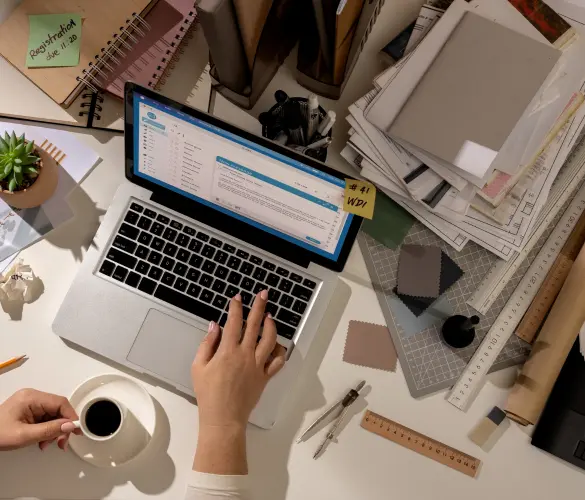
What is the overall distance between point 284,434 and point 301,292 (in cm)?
24

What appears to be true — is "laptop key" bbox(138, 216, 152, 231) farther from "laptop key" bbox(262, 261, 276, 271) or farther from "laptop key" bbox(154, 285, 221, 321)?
"laptop key" bbox(262, 261, 276, 271)

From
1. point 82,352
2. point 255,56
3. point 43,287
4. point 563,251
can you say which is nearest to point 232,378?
point 82,352

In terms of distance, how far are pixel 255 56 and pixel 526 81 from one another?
456 millimetres

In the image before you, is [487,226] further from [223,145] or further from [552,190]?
[223,145]

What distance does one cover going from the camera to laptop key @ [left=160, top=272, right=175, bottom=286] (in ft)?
3.26

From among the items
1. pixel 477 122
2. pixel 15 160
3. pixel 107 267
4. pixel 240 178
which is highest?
pixel 477 122

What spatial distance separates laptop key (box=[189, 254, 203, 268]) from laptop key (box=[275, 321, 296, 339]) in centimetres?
16

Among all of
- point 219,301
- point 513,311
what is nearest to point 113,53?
point 219,301

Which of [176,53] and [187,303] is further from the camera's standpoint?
[176,53]

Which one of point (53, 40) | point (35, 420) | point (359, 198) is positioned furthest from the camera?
point (53, 40)

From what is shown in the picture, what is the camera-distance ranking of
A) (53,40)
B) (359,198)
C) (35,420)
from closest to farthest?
(359,198) < (35,420) < (53,40)

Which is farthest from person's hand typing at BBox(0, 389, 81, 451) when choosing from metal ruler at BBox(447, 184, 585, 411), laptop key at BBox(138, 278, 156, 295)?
metal ruler at BBox(447, 184, 585, 411)

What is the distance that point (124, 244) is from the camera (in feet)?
3.28

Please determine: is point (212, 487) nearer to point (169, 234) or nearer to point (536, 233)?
point (169, 234)
